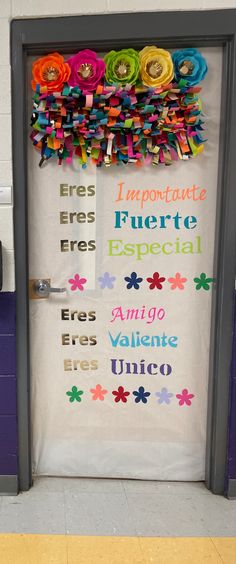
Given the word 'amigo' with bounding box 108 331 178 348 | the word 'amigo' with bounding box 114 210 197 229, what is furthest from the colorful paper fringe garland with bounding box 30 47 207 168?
the word 'amigo' with bounding box 108 331 178 348

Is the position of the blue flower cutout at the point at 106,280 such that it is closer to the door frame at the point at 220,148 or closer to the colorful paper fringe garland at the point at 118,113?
the door frame at the point at 220,148

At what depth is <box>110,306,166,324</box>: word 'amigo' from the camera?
5.99ft

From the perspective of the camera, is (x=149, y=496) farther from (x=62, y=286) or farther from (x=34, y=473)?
(x=62, y=286)

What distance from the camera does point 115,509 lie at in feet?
5.53

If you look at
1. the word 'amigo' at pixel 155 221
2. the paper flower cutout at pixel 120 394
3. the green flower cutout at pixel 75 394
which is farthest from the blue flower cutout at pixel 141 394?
the word 'amigo' at pixel 155 221

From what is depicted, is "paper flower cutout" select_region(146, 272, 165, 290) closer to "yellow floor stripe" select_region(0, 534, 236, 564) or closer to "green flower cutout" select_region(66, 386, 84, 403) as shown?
"green flower cutout" select_region(66, 386, 84, 403)

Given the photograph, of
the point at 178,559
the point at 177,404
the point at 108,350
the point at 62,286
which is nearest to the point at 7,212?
the point at 62,286

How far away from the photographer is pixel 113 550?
1.47m

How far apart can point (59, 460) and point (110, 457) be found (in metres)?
0.25

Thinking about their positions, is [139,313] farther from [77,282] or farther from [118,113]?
[118,113]

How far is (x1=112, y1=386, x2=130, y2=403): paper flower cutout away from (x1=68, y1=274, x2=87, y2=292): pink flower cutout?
504mm

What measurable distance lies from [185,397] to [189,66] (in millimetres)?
1444

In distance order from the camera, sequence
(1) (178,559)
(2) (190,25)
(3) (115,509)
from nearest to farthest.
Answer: (1) (178,559) → (2) (190,25) → (3) (115,509)

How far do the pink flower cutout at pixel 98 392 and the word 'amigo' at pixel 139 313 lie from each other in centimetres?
34
